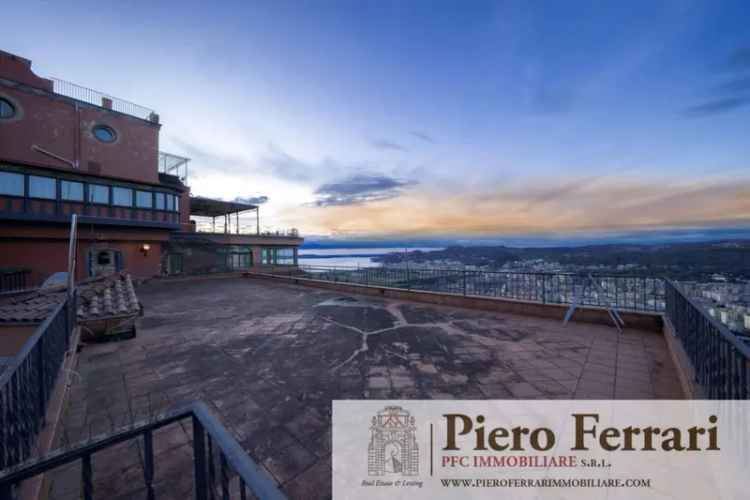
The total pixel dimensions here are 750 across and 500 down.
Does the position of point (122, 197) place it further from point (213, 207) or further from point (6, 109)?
point (213, 207)

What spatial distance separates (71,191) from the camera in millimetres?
12664

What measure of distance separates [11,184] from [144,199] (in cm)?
444

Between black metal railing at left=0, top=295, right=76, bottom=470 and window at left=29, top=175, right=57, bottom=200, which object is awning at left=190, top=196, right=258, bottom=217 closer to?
window at left=29, top=175, right=57, bottom=200

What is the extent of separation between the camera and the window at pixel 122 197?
1387 centimetres

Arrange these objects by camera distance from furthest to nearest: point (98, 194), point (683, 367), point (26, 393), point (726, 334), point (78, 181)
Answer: point (98, 194) → point (78, 181) → point (683, 367) → point (26, 393) → point (726, 334)

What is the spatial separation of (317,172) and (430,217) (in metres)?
9.34

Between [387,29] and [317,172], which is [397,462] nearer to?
[387,29]

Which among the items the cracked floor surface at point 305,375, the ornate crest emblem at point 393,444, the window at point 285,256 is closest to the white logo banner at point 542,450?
the ornate crest emblem at point 393,444

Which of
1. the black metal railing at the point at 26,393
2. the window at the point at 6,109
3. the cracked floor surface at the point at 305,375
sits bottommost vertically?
the cracked floor surface at the point at 305,375

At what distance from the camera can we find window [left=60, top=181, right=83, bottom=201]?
1242 centimetres

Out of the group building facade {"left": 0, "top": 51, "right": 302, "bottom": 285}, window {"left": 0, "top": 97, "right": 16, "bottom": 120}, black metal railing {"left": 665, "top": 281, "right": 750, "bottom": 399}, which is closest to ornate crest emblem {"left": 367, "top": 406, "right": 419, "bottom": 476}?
black metal railing {"left": 665, "top": 281, "right": 750, "bottom": 399}

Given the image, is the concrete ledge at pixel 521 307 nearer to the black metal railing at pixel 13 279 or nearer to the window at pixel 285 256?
the black metal railing at pixel 13 279

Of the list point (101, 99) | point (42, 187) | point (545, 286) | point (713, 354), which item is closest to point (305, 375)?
point (713, 354)

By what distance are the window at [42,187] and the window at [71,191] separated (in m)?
0.24
